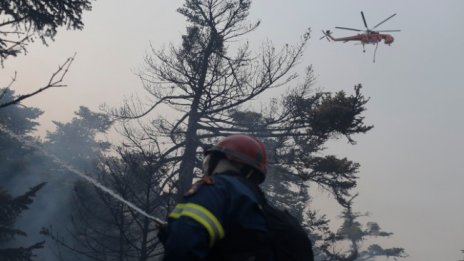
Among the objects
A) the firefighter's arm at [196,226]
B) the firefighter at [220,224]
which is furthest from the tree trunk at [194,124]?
the firefighter's arm at [196,226]

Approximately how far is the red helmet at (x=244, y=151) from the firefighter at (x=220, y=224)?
170 mm

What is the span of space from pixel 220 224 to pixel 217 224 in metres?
0.02

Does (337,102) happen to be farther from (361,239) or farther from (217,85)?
(361,239)

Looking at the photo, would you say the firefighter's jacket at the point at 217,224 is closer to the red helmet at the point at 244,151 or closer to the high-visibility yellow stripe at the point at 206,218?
the high-visibility yellow stripe at the point at 206,218

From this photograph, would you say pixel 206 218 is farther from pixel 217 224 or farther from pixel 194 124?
pixel 194 124

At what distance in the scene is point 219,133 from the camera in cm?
1686

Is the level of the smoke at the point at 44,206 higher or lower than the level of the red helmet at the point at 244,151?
higher

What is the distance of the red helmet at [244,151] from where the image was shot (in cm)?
301

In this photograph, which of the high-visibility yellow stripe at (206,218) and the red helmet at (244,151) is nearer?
the high-visibility yellow stripe at (206,218)

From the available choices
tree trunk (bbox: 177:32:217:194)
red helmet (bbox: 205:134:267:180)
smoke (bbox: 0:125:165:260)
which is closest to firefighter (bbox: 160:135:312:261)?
red helmet (bbox: 205:134:267:180)

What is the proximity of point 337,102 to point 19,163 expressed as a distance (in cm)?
2162

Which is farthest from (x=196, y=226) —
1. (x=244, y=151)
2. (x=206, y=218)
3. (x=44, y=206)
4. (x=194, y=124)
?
(x=44, y=206)

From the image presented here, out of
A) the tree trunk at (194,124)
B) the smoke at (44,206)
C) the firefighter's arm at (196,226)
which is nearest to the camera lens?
the firefighter's arm at (196,226)

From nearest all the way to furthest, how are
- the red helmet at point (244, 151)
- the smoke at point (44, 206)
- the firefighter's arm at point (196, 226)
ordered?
the firefighter's arm at point (196, 226), the red helmet at point (244, 151), the smoke at point (44, 206)
